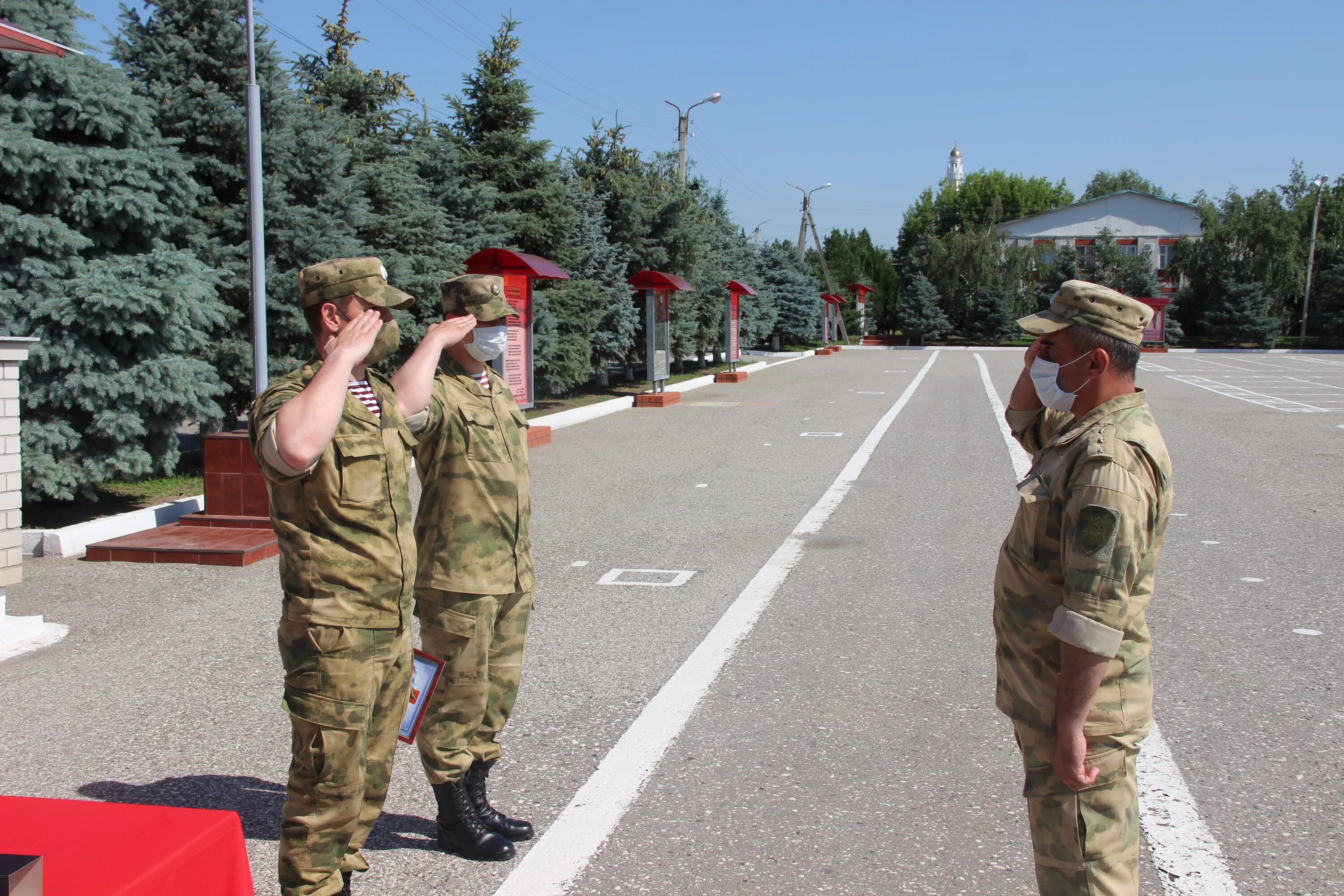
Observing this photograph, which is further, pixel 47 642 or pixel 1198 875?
pixel 47 642

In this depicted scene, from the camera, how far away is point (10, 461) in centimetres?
665

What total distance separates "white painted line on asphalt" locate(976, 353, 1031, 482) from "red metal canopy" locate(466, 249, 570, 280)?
6332 millimetres

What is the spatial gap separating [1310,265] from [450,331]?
62.3 meters

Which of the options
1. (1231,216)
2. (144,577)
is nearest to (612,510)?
(144,577)

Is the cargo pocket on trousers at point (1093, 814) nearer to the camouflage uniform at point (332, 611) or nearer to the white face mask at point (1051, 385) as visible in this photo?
the white face mask at point (1051, 385)

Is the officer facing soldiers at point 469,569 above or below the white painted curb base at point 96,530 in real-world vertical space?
above

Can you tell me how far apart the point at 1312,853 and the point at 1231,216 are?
65884mm

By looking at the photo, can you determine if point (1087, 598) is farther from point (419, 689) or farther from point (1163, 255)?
point (1163, 255)

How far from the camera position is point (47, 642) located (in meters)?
5.66

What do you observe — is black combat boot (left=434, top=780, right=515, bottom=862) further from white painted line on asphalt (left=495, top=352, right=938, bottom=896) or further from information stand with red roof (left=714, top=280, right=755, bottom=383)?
information stand with red roof (left=714, top=280, right=755, bottom=383)

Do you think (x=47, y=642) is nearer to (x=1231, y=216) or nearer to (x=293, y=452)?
(x=293, y=452)

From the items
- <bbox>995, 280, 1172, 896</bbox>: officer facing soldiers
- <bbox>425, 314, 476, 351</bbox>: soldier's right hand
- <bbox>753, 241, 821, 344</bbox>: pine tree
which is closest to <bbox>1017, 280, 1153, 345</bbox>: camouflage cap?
<bbox>995, 280, 1172, 896</bbox>: officer facing soldiers

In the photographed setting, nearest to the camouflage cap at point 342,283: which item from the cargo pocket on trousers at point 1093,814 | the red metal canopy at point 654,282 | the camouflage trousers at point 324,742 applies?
the camouflage trousers at point 324,742

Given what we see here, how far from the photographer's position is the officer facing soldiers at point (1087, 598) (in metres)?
2.22
